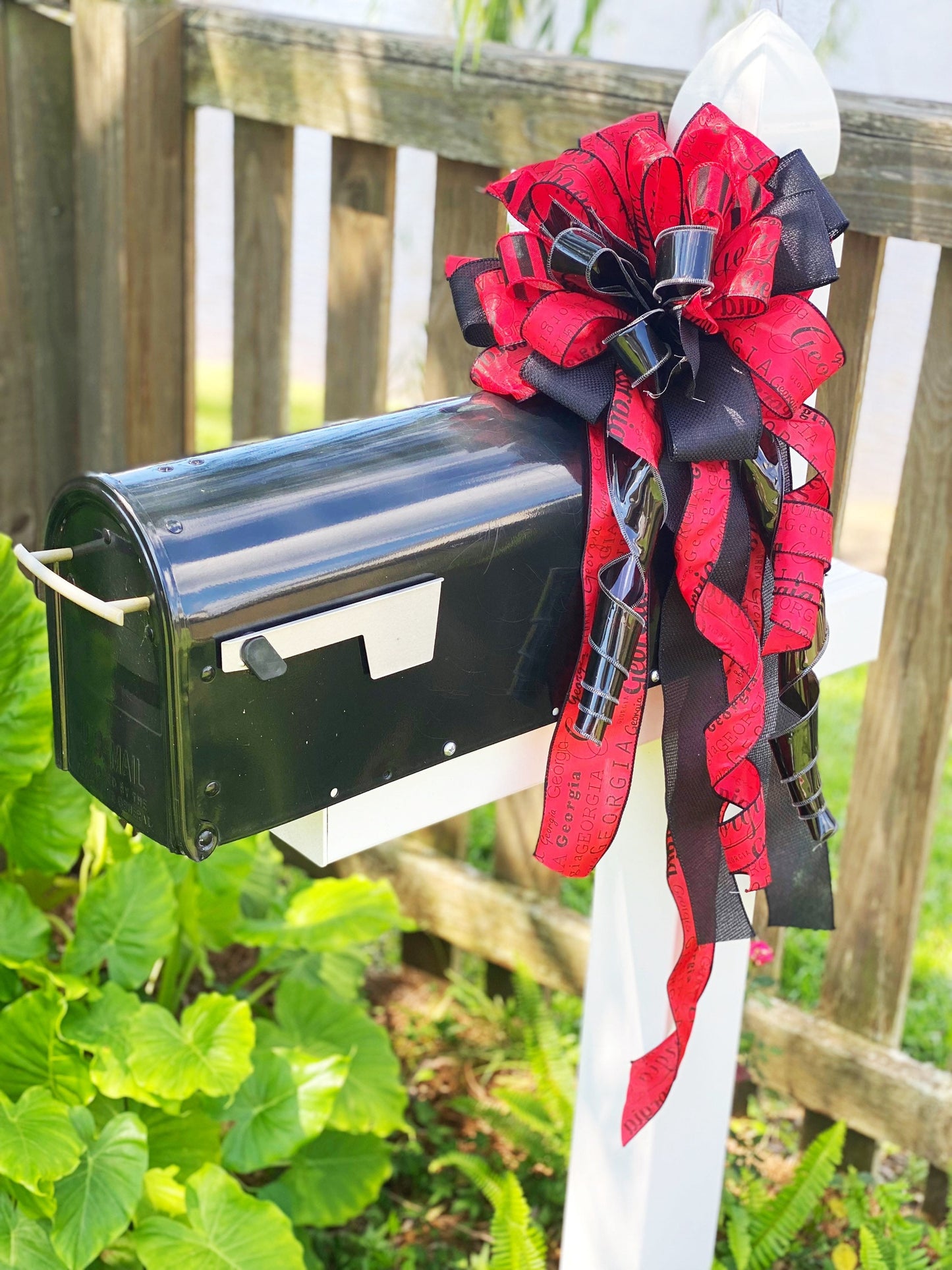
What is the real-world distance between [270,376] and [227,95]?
0.42 meters

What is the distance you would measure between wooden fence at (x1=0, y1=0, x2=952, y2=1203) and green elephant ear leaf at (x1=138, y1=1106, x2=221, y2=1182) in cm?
65

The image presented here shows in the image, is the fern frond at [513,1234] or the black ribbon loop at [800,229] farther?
the fern frond at [513,1234]

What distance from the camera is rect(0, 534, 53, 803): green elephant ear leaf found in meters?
1.58

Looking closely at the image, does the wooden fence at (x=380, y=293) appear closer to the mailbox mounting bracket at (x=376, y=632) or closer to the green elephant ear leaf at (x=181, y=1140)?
the green elephant ear leaf at (x=181, y=1140)

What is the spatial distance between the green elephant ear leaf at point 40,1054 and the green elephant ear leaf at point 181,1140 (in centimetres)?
9

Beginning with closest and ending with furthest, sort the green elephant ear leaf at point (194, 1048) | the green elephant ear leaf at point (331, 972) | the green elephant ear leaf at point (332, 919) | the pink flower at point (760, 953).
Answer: the green elephant ear leaf at point (194, 1048), the pink flower at point (760, 953), the green elephant ear leaf at point (332, 919), the green elephant ear leaf at point (331, 972)

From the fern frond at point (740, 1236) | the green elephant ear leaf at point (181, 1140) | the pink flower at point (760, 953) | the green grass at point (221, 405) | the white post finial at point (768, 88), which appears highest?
the white post finial at point (768, 88)

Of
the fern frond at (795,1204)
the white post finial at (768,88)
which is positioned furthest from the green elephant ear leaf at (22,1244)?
the white post finial at (768,88)

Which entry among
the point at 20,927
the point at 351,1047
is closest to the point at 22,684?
the point at 20,927

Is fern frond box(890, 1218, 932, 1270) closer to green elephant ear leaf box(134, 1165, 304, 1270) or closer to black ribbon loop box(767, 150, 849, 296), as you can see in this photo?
green elephant ear leaf box(134, 1165, 304, 1270)

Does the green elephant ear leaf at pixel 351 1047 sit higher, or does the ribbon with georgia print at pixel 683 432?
the ribbon with georgia print at pixel 683 432

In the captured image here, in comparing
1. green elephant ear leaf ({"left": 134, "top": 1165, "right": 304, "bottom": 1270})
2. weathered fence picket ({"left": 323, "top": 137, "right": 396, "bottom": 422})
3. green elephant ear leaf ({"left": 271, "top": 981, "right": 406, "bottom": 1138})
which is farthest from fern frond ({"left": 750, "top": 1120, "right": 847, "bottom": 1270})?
weathered fence picket ({"left": 323, "top": 137, "right": 396, "bottom": 422})

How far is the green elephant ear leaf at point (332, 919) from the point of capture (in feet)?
5.93

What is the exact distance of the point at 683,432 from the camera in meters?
0.91
